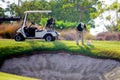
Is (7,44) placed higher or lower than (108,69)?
higher

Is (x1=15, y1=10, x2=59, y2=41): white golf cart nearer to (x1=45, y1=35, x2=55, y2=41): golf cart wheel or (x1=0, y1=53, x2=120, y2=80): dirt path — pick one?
(x1=45, y1=35, x2=55, y2=41): golf cart wheel

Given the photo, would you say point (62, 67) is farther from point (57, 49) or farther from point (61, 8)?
point (61, 8)

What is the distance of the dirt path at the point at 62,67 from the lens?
62.5 ft

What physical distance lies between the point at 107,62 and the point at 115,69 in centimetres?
87

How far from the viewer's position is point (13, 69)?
19.5 m

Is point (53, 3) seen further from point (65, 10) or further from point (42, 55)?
point (42, 55)

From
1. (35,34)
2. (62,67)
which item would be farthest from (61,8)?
(62,67)

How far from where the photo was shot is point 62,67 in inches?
776

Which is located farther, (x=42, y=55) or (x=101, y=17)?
(x=101, y=17)

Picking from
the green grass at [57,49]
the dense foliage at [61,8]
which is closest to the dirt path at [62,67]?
the green grass at [57,49]

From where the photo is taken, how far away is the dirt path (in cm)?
1905

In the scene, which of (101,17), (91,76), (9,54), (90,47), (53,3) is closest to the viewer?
(91,76)

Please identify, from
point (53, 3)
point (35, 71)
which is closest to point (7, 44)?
point (35, 71)

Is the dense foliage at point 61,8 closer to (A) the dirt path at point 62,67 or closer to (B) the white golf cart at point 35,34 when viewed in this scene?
(B) the white golf cart at point 35,34
